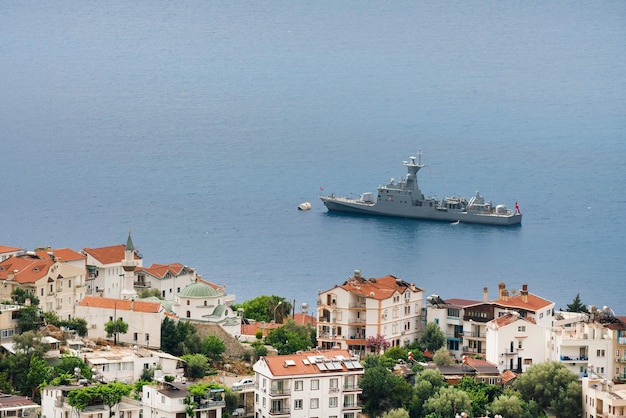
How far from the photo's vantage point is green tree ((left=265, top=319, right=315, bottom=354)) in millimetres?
73000

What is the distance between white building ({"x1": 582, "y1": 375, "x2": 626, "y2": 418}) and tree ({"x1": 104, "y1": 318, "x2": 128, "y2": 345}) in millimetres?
13544

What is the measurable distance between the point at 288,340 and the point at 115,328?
17.4 feet

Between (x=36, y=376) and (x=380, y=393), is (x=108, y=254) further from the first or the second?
(x=380, y=393)

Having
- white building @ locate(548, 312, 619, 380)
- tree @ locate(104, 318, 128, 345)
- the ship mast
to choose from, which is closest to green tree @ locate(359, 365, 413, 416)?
white building @ locate(548, 312, 619, 380)

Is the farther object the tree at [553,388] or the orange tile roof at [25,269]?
the orange tile roof at [25,269]

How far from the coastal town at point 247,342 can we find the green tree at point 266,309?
0.14 meters

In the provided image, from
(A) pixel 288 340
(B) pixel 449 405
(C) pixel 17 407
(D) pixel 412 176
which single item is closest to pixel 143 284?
(A) pixel 288 340

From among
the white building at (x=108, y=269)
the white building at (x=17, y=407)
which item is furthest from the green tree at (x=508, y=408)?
the white building at (x=108, y=269)

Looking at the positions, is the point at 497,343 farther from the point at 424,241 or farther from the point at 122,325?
the point at 424,241

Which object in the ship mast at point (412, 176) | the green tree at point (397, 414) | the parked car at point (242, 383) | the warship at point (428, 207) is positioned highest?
the ship mast at point (412, 176)

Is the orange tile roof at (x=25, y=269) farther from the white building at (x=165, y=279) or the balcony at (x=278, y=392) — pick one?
the balcony at (x=278, y=392)

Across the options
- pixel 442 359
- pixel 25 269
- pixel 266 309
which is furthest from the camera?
pixel 266 309

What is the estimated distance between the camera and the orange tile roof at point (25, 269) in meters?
74.9

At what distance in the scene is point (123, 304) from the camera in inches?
2879
